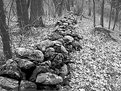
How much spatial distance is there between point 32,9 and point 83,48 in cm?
596

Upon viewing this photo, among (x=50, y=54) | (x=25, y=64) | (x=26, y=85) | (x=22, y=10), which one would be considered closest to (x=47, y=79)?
(x=26, y=85)

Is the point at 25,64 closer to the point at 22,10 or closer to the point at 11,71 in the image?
the point at 11,71

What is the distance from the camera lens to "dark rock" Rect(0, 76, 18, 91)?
3121 mm

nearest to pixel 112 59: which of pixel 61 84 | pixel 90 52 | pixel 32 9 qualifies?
pixel 90 52

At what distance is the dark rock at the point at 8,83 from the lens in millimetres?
3121

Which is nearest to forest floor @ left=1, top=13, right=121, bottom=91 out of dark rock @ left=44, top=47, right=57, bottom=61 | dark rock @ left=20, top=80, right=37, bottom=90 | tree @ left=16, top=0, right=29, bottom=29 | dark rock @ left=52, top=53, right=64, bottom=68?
dark rock @ left=52, top=53, right=64, bottom=68

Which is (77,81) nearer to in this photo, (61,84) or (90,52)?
(61,84)

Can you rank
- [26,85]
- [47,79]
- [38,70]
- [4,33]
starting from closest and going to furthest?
[26,85] → [47,79] → [38,70] → [4,33]

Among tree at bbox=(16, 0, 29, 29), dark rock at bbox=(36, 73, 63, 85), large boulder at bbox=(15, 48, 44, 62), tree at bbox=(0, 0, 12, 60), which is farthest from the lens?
tree at bbox=(16, 0, 29, 29)

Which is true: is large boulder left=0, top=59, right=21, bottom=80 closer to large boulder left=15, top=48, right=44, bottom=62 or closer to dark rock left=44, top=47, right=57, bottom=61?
large boulder left=15, top=48, right=44, bottom=62

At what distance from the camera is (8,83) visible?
3195 mm

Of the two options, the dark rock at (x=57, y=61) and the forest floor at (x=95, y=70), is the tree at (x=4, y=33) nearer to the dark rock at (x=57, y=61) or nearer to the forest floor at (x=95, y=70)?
the forest floor at (x=95, y=70)

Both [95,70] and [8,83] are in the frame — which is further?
[95,70]

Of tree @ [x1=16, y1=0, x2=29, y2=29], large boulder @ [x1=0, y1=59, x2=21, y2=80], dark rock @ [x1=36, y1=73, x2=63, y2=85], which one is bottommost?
dark rock @ [x1=36, y1=73, x2=63, y2=85]
